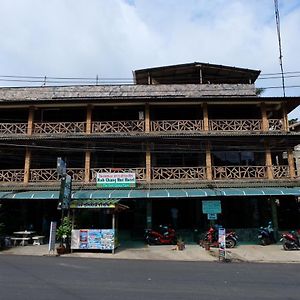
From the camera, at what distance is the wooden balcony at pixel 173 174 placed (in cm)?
1892

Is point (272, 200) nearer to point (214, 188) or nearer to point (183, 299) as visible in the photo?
point (214, 188)

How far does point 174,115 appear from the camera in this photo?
71.2 ft

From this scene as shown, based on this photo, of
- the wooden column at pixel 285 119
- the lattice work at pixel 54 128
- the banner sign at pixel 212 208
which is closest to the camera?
the banner sign at pixel 212 208

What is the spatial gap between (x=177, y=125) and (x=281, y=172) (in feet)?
20.7

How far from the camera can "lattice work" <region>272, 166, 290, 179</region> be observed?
18.9m

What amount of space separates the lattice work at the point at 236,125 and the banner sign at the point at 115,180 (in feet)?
18.1

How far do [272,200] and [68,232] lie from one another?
1077cm

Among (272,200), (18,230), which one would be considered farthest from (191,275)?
(18,230)

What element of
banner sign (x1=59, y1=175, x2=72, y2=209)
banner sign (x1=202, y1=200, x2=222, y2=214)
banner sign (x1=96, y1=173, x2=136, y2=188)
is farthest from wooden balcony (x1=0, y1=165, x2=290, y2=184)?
banner sign (x1=59, y1=175, x2=72, y2=209)

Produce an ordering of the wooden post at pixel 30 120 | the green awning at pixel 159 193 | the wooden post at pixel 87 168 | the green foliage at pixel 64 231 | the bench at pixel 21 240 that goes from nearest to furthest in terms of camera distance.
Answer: the green foliage at pixel 64 231 → the green awning at pixel 159 193 → the bench at pixel 21 240 → the wooden post at pixel 87 168 → the wooden post at pixel 30 120

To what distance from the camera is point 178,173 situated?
19.1 m

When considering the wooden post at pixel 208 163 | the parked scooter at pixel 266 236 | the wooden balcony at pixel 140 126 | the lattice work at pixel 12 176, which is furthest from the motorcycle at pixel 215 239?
the lattice work at pixel 12 176

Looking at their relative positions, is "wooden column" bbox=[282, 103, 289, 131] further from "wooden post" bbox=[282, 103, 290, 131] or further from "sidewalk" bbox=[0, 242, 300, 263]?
"sidewalk" bbox=[0, 242, 300, 263]

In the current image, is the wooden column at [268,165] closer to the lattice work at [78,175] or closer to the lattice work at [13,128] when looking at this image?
the lattice work at [78,175]
